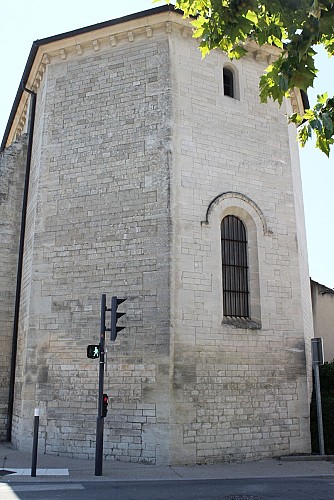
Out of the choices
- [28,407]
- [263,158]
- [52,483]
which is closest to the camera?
[52,483]

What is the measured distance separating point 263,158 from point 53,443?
8374mm

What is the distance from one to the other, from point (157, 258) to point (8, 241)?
4.94 meters

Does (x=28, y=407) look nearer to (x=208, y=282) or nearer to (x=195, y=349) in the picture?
(x=195, y=349)

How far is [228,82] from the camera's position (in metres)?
13.4

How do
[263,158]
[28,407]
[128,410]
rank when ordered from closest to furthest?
[128,410] → [28,407] → [263,158]

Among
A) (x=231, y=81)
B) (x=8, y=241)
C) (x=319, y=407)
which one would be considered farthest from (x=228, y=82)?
(x=319, y=407)

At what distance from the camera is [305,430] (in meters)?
11.3

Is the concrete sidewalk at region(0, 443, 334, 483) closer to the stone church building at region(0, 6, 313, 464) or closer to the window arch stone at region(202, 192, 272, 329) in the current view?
the stone church building at region(0, 6, 313, 464)

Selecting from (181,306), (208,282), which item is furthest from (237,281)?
(181,306)

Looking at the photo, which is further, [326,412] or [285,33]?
[326,412]

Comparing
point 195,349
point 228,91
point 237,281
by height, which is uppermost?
point 228,91

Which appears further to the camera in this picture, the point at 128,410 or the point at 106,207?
the point at 106,207

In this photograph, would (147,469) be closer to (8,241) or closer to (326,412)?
(326,412)

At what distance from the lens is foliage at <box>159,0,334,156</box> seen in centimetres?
451
